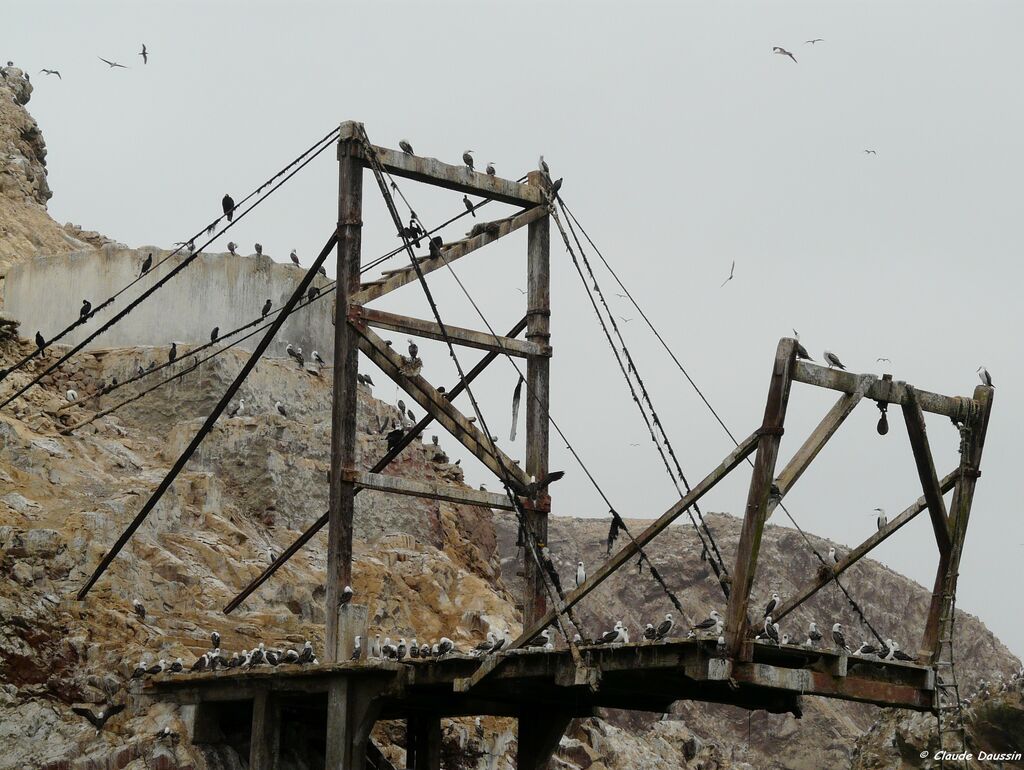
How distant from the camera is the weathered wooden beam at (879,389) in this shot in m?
21.4

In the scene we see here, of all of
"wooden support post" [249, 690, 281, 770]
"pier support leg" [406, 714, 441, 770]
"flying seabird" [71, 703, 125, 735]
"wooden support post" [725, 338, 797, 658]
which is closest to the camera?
"wooden support post" [725, 338, 797, 658]

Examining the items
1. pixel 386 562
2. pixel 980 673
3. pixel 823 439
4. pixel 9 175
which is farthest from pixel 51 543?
pixel 980 673

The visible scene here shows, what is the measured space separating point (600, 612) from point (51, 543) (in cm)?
3906

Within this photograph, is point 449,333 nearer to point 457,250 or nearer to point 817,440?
point 457,250

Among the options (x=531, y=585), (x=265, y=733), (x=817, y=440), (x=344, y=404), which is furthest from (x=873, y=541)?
(x=265, y=733)

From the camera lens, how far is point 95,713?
Result: 93.8 ft

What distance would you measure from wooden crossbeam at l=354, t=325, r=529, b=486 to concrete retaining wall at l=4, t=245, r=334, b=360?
45.2 feet

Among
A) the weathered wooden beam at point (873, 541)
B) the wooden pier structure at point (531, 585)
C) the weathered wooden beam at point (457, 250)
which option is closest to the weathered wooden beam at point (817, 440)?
the wooden pier structure at point (531, 585)

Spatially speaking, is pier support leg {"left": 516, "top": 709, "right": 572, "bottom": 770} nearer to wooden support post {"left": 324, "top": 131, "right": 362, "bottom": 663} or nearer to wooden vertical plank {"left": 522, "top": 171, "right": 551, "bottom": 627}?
wooden vertical plank {"left": 522, "top": 171, "right": 551, "bottom": 627}

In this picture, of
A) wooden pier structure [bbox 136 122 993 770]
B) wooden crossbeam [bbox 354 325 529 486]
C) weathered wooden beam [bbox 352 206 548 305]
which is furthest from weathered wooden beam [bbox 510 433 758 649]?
weathered wooden beam [bbox 352 206 548 305]

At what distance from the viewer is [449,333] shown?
28.1 meters

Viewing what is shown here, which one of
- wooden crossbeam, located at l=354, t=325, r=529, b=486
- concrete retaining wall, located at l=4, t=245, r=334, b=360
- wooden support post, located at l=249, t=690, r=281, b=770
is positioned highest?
concrete retaining wall, located at l=4, t=245, r=334, b=360

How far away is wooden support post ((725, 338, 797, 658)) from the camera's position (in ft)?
67.7

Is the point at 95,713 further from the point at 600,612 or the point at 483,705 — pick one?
the point at 600,612
